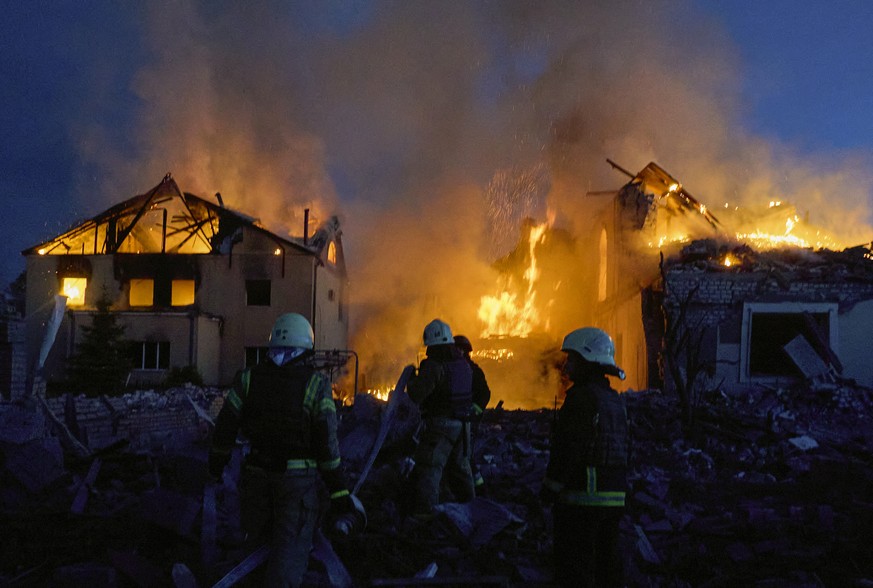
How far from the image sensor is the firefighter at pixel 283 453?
3963 mm

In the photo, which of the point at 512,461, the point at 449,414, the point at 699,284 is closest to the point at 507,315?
the point at 699,284

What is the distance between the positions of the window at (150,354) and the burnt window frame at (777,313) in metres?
19.8

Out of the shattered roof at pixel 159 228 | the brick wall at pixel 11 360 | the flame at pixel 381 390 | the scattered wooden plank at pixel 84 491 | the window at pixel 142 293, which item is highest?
the shattered roof at pixel 159 228

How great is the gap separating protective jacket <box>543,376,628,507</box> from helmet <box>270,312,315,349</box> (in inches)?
69.2

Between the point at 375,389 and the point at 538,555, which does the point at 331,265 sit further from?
the point at 538,555

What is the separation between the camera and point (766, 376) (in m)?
15.1

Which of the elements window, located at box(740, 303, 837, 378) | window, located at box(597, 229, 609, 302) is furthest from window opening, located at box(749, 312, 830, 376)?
window, located at box(597, 229, 609, 302)

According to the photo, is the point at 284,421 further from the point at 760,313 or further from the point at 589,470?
the point at 760,313

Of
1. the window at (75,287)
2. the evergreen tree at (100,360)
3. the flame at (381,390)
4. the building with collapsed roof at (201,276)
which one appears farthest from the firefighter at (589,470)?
the window at (75,287)

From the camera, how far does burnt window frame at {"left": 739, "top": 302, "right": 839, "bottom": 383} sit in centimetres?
1491

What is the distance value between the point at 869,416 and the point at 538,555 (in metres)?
10.4

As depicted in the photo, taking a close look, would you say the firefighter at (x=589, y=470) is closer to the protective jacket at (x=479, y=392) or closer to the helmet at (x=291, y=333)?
the helmet at (x=291, y=333)

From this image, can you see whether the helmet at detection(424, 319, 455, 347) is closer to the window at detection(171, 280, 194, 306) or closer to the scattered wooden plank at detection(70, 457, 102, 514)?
the scattered wooden plank at detection(70, 457, 102, 514)

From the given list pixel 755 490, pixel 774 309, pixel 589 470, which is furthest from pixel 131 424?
pixel 774 309
